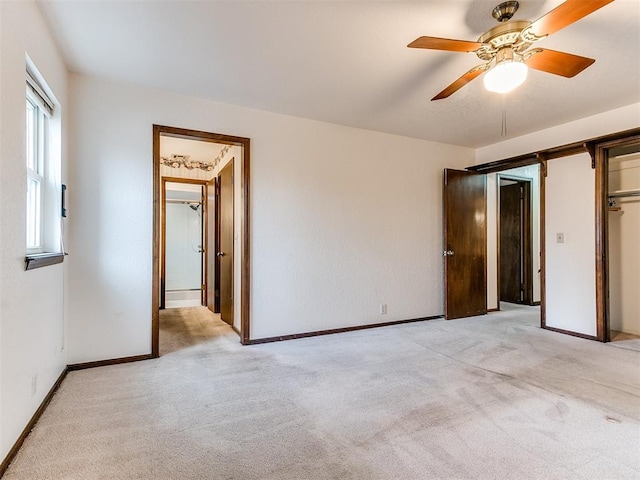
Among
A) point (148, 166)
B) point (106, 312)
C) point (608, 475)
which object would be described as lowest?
point (608, 475)

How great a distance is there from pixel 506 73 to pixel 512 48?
201 millimetres

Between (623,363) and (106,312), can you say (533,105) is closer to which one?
(623,363)

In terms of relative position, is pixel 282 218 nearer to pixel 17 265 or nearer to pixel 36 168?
pixel 36 168

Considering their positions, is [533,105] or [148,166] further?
[533,105]

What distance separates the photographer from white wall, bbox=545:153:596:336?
3869 millimetres

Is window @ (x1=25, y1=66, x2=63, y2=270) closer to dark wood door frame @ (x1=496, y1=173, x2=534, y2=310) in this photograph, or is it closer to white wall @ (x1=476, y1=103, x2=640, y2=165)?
white wall @ (x1=476, y1=103, x2=640, y2=165)

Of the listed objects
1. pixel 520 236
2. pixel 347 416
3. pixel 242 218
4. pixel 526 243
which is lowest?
pixel 347 416

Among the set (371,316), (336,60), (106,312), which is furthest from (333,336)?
(336,60)

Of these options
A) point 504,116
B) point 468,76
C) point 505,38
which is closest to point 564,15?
point 505,38

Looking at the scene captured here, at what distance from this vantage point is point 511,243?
245 inches

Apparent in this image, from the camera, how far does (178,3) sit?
2.01 metres

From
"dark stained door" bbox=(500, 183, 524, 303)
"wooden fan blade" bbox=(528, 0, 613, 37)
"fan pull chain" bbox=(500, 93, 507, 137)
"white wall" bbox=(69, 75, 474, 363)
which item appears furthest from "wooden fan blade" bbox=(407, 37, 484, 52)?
"dark stained door" bbox=(500, 183, 524, 303)

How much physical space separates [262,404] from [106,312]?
5.75 feet

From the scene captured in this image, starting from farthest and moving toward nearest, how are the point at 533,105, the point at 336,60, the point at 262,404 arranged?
1. the point at 533,105
2. the point at 336,60
3. the point at 262,404
